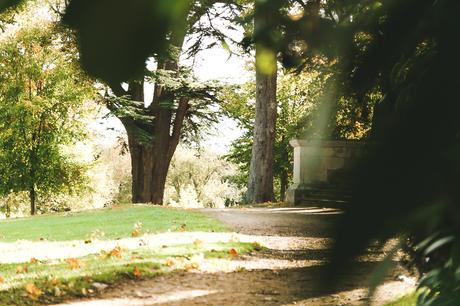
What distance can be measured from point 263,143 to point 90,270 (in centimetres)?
1031

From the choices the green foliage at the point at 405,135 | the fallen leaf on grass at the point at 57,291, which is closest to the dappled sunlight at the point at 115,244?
the fallen leaf on grass at the point at 57,291

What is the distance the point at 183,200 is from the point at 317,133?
106ft

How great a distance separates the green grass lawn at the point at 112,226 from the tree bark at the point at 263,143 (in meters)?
4.48

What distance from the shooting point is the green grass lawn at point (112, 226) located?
28.9ft

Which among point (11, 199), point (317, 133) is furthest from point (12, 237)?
point (11, 199)

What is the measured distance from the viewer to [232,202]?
39.6 meters

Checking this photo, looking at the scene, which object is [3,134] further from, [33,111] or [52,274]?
[52,274]

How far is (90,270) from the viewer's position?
5.32 meters

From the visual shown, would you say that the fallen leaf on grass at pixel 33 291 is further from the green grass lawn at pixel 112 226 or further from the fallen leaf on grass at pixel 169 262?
the green grass lawn at pixel 112 226

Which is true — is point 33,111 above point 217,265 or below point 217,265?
above

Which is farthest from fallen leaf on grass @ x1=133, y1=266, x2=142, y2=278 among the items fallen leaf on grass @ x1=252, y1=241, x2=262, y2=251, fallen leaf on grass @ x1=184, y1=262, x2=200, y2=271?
fallen leaf on grass @ x1=252, y1=241, x2=262, y2=251

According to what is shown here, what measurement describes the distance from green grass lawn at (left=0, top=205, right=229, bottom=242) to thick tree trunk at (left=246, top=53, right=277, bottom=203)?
4.48m

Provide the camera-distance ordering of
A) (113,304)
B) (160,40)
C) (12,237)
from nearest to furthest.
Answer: (160,40) → (113,304) → (12,237)

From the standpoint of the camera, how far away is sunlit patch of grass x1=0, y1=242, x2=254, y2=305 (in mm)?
4617
